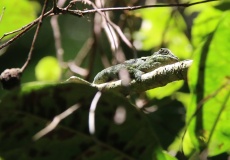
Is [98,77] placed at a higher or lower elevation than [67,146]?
lower

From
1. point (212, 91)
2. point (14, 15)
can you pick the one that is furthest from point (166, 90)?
point (212, 91)

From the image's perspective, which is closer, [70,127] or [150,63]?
[70,127]

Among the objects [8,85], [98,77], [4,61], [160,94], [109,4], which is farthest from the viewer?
[4,61]

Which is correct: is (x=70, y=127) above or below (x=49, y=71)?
above

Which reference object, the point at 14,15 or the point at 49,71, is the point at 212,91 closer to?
the point at 14,15

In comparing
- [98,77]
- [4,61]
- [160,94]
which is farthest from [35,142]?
[4,61]

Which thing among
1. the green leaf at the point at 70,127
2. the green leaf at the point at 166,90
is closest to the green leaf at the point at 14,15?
the green leaf at the point at 166,90

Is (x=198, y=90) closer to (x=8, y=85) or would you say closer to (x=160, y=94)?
(x=8, y=85)

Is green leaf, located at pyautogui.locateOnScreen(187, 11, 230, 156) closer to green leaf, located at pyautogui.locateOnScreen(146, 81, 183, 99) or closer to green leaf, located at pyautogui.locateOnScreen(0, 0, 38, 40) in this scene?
green leaf, located at pyautogui.locateOnScreen(146, 81, 183, 99)
